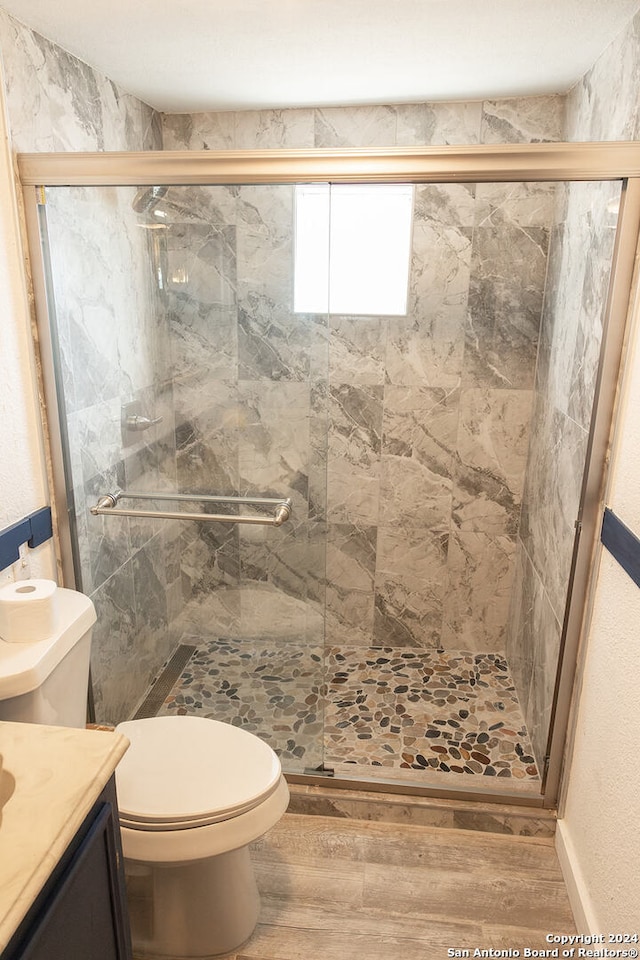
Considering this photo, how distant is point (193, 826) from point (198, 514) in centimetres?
99

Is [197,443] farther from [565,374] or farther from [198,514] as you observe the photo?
[565,374]

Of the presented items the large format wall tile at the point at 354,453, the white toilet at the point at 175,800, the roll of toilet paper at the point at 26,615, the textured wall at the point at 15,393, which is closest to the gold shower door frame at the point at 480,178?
the textured wall at the point at 15,393

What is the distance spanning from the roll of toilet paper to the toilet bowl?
386mm

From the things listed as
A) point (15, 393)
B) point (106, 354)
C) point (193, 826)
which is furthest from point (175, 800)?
point (106, 354)

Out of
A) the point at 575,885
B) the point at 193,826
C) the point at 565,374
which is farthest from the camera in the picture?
the point at 565,374

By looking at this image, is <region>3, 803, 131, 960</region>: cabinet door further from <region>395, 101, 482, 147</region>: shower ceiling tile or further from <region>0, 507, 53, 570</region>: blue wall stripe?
<region>395, 101, 482, 147</region>: shower ceiling tile

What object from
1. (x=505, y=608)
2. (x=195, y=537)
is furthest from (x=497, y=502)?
(x=195, y=537)

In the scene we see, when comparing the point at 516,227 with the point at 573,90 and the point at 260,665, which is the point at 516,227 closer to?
the point at 573,90

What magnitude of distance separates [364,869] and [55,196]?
2.24 metres

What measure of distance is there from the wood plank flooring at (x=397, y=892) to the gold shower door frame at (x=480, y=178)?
415 mm

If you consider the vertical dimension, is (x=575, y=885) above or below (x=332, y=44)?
below

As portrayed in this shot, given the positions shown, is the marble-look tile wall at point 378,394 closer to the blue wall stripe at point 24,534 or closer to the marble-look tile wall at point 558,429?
the marble-look tile wall at point 558,429

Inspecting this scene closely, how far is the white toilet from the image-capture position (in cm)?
151

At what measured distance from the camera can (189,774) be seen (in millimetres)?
1636
